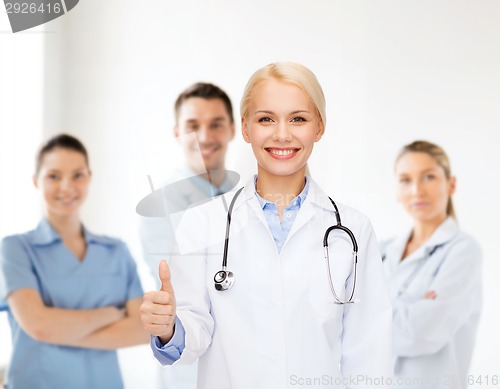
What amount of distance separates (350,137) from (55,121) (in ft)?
3.14

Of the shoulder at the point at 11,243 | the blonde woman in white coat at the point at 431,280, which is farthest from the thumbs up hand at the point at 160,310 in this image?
the blonde woman in white coat at the point at 431,280

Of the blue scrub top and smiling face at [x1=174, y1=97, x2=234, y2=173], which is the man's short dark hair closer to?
smiling face at [x1=174, y1=97, x2=234, y2=173]

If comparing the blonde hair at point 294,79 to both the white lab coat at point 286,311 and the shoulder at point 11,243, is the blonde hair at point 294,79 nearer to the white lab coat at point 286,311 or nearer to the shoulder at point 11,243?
the white lab coat at point 286,311

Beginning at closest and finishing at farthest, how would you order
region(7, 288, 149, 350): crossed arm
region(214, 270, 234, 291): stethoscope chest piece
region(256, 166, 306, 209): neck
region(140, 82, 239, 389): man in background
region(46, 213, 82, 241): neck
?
region(214, 270, 234, 291): stethoscope chest piece < region(256, 166, 306, 209): neck < region(140, 82, 239, 389): man in background < region(7, 288, 149, 350): crossed arm < region(46, 213, 82, 241): neck

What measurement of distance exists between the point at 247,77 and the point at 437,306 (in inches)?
37.9

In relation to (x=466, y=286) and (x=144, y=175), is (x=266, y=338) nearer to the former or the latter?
(x=144, y=175)

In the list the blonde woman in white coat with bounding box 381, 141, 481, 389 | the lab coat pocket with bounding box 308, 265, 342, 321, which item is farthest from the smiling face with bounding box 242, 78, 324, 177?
the blonde woman in white coat with bounding box 381, 141, 481, 389

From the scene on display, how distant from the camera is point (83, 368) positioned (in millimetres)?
2105

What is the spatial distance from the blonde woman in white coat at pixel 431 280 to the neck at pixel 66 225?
1.01 metres

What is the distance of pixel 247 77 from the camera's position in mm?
2139

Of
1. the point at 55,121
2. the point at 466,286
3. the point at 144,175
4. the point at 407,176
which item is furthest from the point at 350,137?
the point at 55,121

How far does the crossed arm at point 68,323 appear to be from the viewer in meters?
2.05

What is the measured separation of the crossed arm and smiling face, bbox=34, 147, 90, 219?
289mm

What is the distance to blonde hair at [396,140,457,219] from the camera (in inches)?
89.2
